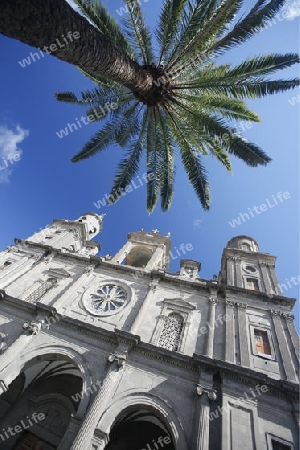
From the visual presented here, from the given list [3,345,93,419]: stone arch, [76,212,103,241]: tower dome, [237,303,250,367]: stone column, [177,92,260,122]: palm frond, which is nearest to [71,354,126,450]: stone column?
[3,345,93,419]: stone arch

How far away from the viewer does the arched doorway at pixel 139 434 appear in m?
11.9

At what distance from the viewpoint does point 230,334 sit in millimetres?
A: 13211

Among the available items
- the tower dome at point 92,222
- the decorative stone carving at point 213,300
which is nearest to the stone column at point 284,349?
the decorative stone carving at point 213,300

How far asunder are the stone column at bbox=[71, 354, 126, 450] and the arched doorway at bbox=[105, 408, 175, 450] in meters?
2.43

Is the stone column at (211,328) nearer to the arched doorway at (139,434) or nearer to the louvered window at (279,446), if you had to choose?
the louvered window at (279,446)

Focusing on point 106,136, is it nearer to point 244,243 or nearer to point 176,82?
point 176,82

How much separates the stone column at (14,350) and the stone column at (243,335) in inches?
420

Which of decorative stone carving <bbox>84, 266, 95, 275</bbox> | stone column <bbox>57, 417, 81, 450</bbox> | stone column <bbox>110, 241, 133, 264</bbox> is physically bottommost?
stone column <bbox>57, 417, 81, 450</bbox>

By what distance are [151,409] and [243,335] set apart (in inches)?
237

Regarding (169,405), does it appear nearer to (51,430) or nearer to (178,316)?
(178,316)

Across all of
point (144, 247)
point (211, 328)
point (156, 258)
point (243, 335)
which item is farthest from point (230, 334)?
point (144, 247)

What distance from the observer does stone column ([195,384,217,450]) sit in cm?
865

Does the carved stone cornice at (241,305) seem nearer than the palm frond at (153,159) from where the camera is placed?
No

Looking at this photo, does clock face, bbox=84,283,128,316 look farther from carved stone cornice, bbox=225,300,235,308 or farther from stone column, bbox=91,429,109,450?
stone column, bbox=91,429,109,450
